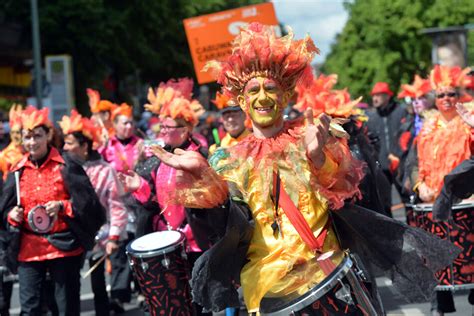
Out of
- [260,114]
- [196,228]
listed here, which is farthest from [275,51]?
[196,228]

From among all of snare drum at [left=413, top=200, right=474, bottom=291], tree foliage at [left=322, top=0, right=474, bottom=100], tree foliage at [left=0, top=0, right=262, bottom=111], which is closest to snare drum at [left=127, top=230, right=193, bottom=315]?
snare drum at [left=413, top=200, right=474, bottom=291]

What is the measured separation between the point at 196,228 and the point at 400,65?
5398 centimetres

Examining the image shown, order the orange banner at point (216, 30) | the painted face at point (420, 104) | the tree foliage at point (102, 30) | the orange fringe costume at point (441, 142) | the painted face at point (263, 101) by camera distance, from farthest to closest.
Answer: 1. the tree foliage at point (102, 30)
2. the orange banner at point (216, 30)
3. the painted face at point (420, 104)
4. the orange fringe costume at point (441, 142)
5. the painted face at point (263, 101)

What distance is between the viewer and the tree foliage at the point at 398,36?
54.8 metres

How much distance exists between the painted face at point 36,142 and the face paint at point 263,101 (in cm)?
325

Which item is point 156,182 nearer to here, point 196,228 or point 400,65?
point 196,228

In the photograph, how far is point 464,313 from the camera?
9.07 m

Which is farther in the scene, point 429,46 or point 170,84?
point 429,46

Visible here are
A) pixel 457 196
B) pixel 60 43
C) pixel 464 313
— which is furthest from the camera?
pixel 60 43

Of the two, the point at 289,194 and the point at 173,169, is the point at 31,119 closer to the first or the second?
the point at 173,169

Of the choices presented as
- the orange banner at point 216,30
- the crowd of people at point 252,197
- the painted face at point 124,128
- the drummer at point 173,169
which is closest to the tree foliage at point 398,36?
the orange banner at point 216,30

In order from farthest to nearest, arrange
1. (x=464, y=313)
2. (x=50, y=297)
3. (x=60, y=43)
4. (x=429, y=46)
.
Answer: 1. (x=429, y=46)
2. (x=60, y=43)
3. (x=50, y=297)
4. (x=464, y=313)

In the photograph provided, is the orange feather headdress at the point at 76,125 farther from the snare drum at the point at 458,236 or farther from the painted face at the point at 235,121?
the snare drum at the point at 458,236

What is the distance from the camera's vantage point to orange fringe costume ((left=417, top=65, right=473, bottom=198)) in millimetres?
8211
